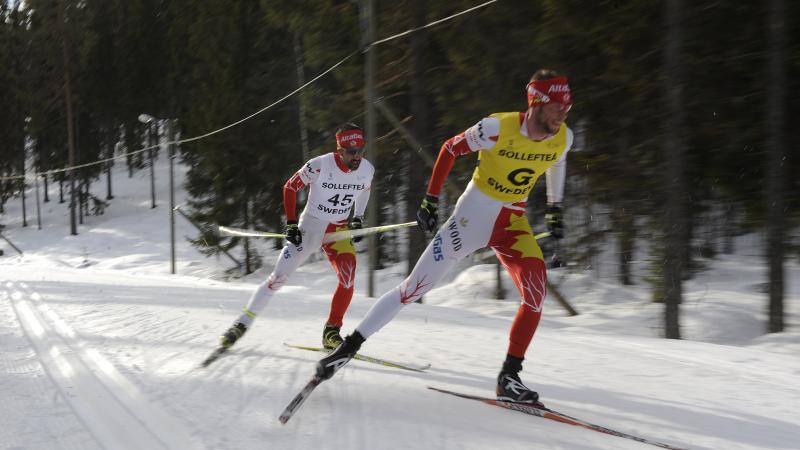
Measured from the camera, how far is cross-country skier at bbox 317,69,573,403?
4.56m

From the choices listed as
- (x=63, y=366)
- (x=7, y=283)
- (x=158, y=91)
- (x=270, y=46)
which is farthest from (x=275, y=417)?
(x=158, y=91)

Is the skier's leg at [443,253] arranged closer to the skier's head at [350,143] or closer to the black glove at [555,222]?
the black glove at [555,222]

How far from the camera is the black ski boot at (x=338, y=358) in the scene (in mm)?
4543

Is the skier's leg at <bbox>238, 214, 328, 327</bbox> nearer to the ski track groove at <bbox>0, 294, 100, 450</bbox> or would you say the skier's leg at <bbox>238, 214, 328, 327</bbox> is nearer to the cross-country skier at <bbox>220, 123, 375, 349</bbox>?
the cross-country skier at <bbox>220, 123, 375, 349</bbox>

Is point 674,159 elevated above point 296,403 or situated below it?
above

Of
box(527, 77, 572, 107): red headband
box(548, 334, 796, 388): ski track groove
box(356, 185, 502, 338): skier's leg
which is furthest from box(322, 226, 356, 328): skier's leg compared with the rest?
box(527, 77, 572, 107): red headband

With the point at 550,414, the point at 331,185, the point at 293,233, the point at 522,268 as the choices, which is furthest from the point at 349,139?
the point at 550,414

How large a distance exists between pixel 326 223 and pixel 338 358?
7.56ft

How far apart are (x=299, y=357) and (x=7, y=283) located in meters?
10.9

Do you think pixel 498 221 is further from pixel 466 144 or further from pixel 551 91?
pixel 551 91

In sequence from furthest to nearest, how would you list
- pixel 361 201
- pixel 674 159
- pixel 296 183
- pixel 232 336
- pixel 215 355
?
pixel 674 159
pixel 361 201
pixel 296 183
pixel 232 336
pixel 215 355

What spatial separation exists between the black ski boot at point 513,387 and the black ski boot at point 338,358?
997 millimetres

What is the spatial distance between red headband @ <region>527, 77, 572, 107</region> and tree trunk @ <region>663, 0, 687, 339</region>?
478cm

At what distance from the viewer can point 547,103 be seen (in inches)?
172
